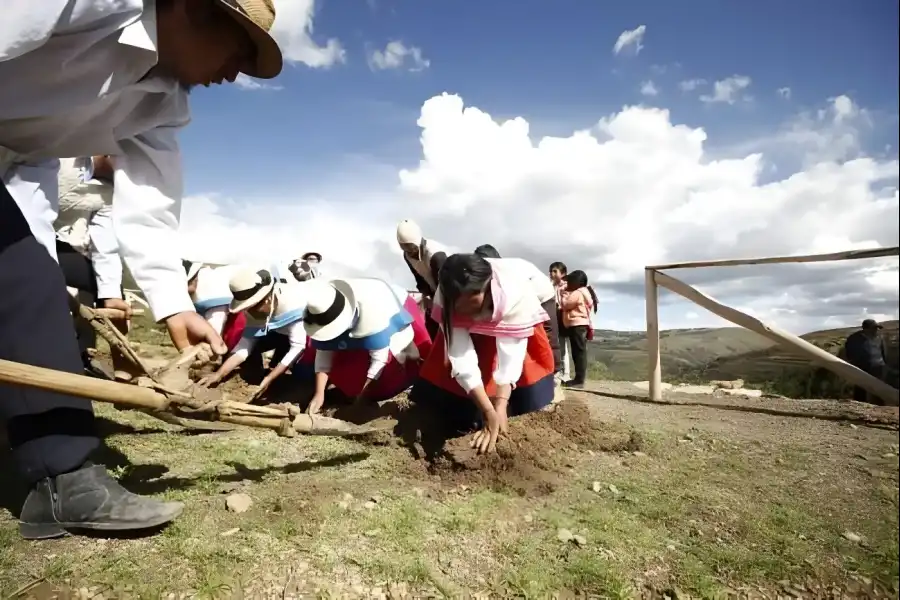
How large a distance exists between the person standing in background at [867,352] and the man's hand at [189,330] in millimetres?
1387

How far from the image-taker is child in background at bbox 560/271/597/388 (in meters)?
4.96

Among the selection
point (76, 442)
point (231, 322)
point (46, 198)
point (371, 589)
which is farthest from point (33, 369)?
point (231, 322)

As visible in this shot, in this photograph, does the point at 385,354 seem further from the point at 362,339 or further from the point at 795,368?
the point at 795,368

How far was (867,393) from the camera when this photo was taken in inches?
40.3

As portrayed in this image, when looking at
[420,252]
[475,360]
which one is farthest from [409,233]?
[475,360]

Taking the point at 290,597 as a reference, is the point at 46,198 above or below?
above

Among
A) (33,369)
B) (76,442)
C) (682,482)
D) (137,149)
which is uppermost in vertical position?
(137,149)

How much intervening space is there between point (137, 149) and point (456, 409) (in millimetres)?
1627

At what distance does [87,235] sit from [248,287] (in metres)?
1.15

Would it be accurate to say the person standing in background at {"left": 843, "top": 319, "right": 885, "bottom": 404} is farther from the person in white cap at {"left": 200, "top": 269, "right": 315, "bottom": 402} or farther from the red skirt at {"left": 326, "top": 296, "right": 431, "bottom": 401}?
the person in white cap at {"left": 200, "top": 269, "right": 315, "bottom": 402}

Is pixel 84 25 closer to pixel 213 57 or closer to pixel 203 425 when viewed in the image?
pixel 213 57

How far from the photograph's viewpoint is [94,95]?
4.01ft

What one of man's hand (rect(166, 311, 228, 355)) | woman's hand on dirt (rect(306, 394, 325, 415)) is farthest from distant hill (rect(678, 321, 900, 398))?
woman's hand on dirt (rect(306, 394, 325, 415))

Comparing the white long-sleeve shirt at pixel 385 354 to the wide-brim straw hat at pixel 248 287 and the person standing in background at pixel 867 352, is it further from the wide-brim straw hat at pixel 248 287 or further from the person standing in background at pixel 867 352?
the person standing in background at pixel 867 352
